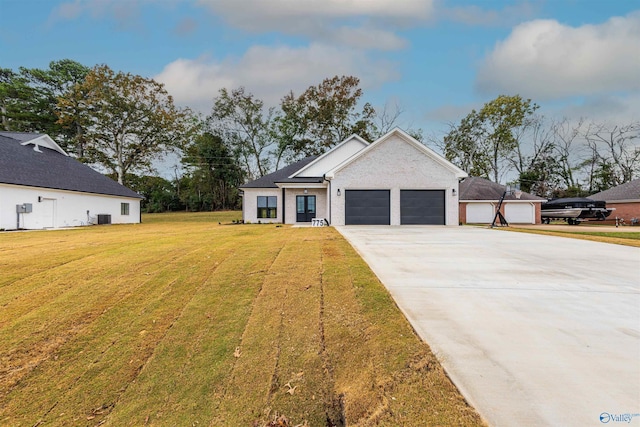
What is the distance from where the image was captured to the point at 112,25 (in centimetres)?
1594

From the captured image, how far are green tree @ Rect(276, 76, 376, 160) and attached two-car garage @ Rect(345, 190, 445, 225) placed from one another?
68.2ft

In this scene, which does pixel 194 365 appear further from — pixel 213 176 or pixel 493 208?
pixel 213 176

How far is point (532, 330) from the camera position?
3268 mm

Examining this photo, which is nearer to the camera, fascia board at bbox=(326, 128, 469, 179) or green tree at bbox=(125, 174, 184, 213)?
fascia board at bbox=(326, 128, 469, 179)

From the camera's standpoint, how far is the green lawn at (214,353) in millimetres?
2322

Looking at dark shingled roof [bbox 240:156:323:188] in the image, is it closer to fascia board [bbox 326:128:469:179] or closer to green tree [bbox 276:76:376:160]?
fascia board [bbox 326:128:469:179]

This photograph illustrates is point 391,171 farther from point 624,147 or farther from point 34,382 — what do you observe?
point 624,147

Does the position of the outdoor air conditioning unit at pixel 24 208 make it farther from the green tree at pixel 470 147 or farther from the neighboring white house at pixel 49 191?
the green tree at pixel 470 147

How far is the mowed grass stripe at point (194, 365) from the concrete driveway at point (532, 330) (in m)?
1.99

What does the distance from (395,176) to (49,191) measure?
826 inches

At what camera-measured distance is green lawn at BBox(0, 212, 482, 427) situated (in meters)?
2.32

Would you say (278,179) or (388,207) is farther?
(278,179)

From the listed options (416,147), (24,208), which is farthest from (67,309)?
(24,208)

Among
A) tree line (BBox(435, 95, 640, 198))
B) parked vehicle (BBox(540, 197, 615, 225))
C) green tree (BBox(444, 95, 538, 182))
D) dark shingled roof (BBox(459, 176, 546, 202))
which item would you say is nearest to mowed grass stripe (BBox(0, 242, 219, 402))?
dark shingled roof (BBox(459, 176, 546, 202))
